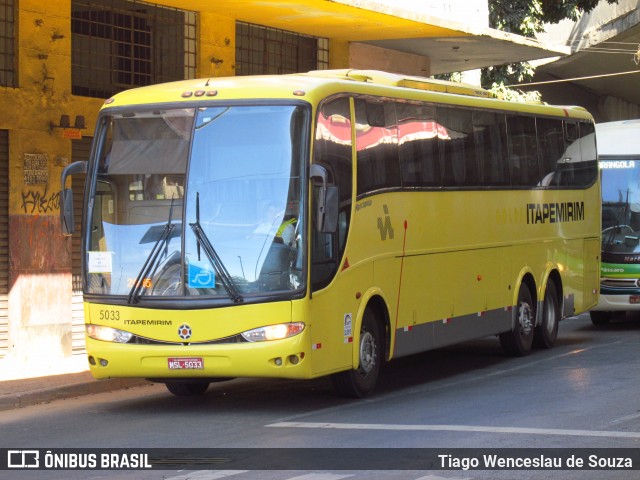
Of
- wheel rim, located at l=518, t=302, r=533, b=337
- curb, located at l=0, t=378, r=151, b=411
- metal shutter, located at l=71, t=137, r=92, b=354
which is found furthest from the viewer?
metal shutter, located at l=71, t=137, r=92, b=354

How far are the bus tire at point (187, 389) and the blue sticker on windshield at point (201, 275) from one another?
81.1 inches

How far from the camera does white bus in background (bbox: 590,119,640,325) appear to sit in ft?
69.2

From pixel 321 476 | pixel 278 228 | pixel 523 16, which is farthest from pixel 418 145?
pixel 523 16

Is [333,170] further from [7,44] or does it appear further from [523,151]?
[7,44]

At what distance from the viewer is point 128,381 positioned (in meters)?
14.8

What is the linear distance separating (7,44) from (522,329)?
7.53 m

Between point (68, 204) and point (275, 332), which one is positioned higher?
point (68, 204)

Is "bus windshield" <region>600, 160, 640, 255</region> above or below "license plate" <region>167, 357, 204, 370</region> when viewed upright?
above

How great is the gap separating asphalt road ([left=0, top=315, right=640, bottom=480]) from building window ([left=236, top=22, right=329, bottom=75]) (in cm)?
671

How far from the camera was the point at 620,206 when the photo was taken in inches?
853

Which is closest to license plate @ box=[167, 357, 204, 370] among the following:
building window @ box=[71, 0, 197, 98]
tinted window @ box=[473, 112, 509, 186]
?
tinted window @ box=[473, 112, 509, 186]

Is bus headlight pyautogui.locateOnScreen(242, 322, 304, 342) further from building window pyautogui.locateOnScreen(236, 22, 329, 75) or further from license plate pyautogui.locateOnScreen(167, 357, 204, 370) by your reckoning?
building window pyautogui.locateOnScreen(236, 22, 329, 75)

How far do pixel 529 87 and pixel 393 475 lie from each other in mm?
39725

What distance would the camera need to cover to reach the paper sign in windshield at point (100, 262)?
40.4ft
